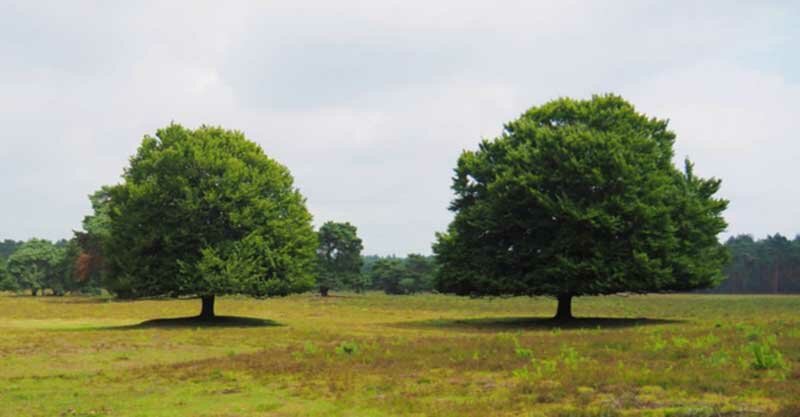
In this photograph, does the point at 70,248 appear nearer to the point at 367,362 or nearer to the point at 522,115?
the point at 522,115

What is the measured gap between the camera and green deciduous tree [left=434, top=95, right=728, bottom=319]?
1829 inches

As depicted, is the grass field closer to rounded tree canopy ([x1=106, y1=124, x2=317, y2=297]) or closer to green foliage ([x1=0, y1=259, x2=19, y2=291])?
rounded tree canopy ([x1=106, y1=124, x2=317, y2=297])

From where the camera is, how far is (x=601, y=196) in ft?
158

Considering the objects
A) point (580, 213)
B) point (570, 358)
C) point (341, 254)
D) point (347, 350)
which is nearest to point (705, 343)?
point (570, 358)

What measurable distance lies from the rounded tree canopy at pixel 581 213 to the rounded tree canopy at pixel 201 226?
12188 mm

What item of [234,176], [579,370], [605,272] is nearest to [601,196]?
[605,272]

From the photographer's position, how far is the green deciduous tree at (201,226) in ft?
163

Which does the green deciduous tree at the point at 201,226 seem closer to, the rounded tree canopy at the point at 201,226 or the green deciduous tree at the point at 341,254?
the rounded tree canopy at the point at 201,226

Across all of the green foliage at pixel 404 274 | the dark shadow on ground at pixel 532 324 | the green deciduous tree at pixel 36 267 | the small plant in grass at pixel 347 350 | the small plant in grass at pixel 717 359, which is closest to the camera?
the small plant in grass at pixel 717 359

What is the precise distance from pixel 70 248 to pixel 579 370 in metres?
129

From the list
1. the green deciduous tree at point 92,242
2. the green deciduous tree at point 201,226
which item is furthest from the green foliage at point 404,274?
the green deciduous tree at point 201,226

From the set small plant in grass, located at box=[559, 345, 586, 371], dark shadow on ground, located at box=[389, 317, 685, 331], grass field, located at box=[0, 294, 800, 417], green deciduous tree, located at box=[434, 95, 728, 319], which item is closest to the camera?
grass field, located at box=[0, 294, 800, 417]

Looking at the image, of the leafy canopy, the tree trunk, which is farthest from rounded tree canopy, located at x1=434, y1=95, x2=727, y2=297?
the leafy canopy

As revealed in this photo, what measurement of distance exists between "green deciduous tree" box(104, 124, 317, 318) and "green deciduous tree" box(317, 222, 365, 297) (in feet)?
284
